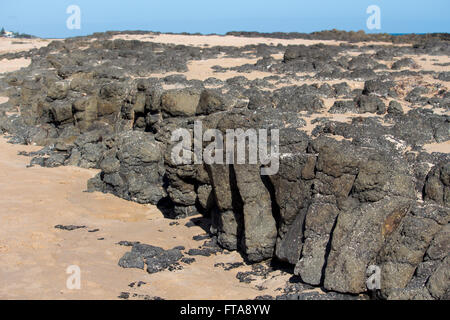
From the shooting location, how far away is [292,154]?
26.6 feet

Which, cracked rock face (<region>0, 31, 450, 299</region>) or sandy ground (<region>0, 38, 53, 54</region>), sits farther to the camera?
sandy ground (<region>0, 38, 53, 54</region>)

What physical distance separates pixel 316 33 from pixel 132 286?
144 ft

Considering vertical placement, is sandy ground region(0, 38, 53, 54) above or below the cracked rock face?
above

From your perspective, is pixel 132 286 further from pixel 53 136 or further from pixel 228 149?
pixel 53 136

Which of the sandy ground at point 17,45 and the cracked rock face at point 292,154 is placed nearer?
the cracked rock face at point 292,154

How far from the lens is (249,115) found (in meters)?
9.22

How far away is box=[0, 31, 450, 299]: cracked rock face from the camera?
697cm

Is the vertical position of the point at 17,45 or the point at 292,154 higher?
the point at 17,45

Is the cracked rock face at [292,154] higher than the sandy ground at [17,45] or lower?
lower

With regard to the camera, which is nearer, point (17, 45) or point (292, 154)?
point (292, 154)

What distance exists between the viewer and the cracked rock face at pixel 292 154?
6969 mm
